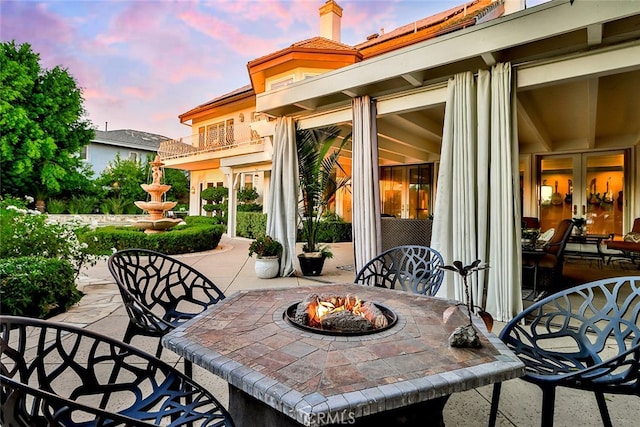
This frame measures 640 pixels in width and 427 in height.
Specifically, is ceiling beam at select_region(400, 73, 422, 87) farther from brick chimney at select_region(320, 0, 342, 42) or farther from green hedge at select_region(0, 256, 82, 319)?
brick chimney at select_region(320, 0, 342, 42)

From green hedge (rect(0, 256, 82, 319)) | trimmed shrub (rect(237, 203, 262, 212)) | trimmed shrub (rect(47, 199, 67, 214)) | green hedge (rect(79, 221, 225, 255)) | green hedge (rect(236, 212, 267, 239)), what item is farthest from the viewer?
trimmed shrub (rect(47, 199, 67, 214))

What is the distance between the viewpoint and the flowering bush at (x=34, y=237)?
389cm

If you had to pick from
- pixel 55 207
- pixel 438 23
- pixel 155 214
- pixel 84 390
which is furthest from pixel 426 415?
pixel 55 207

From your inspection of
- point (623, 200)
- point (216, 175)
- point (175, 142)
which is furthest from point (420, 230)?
point (175, 142)

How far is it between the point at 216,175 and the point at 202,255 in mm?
8010

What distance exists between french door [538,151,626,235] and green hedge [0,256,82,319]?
955 centimetres

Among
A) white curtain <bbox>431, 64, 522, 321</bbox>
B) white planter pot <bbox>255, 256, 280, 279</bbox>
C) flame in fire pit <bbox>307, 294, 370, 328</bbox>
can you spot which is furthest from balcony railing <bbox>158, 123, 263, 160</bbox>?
flame in fire pit <bbox>307, 294, 370, 328</bbox>

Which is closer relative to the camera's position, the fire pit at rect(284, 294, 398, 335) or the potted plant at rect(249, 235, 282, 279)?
the fire pit at rect(284, 294, 398, 335)

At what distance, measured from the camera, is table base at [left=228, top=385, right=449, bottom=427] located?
4.08 ft

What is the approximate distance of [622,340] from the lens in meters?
1.55

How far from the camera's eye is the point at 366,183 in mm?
4719

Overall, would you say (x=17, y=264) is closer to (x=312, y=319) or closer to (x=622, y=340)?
(x=312, y=319)

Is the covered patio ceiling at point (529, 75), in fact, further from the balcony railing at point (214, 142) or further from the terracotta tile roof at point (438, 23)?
the balcony railing at point (214, 142)

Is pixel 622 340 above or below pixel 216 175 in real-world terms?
below
